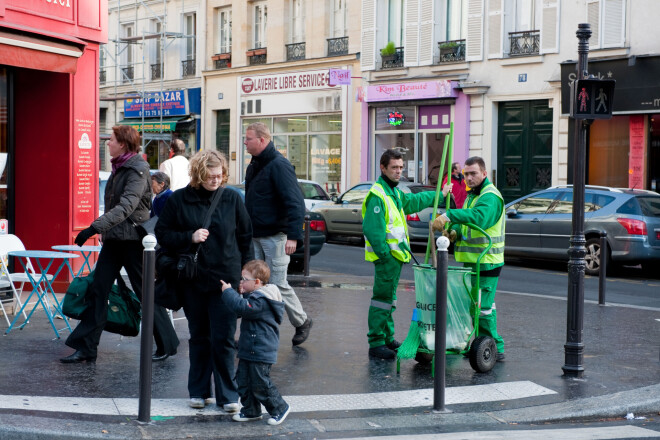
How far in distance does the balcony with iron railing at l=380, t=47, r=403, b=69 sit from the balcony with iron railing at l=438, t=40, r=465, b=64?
1547 millimetres

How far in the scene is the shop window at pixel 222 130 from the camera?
115 ft

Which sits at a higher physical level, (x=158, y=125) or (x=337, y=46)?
(x=337, y=46)

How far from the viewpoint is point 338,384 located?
725 cm

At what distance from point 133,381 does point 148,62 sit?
31.2 meters

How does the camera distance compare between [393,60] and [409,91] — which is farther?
[393,60]

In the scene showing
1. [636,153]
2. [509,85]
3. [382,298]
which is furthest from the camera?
[509,85]

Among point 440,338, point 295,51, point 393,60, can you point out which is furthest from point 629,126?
point 440,338

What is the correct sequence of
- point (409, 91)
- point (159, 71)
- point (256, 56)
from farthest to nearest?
point (159, 71), point (256, 56), point (409, 91)

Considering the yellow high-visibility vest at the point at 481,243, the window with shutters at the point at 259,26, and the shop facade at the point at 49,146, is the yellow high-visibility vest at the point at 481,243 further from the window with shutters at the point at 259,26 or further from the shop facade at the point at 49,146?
the window with shutters at the point at 259,26

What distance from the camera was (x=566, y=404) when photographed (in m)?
6.84

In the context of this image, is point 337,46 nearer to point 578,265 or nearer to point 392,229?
point 392,229

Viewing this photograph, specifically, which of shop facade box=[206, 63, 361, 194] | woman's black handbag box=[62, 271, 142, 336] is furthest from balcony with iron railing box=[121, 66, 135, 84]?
woman's black handbag box=[62, 271, 142, 336]

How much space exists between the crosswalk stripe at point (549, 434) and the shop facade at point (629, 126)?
16.7 m

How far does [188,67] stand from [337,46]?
7.69 m
